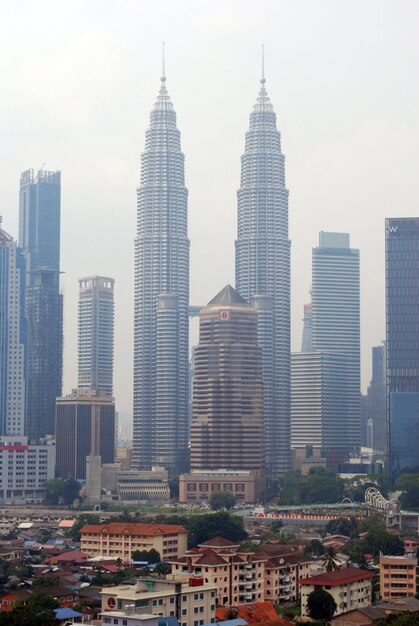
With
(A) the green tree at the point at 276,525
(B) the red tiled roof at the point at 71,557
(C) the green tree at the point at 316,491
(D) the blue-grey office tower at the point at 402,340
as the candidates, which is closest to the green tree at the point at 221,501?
(C) the green tree at the point at 316,491

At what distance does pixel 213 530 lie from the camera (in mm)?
103625

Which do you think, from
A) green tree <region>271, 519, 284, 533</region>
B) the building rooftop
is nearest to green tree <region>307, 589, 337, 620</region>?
green tree <region>271, 519, 284, 533</region>

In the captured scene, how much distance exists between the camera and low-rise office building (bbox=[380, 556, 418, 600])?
261 feet

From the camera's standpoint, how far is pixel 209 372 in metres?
193

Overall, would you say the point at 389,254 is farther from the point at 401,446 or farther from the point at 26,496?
the point at 26,496

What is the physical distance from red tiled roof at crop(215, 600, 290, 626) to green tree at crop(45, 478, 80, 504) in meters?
108

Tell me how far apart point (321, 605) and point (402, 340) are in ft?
382

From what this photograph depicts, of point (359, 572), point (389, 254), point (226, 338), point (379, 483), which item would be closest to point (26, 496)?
point (226, 338)

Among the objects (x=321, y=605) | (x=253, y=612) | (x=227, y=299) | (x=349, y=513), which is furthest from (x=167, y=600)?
(x=227, y=299)

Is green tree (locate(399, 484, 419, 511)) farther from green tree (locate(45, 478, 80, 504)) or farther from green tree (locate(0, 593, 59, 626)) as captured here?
green tree (locate(0, 593, 59, 626))

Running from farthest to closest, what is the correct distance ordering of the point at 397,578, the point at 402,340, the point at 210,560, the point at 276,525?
the point at 402,340
the point at 276,525
the point at 397,578
the point at 210,560

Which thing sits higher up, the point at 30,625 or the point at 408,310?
the point at 408,310

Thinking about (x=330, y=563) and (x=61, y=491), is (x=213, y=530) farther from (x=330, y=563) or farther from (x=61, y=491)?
(x=61, y=491)

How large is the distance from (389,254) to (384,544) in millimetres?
88048
